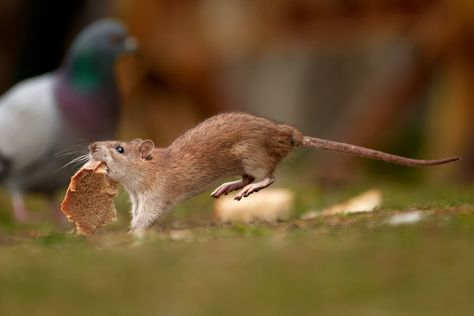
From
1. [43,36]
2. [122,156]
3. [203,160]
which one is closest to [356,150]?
[203,160]

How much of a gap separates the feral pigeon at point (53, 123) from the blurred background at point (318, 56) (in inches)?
104

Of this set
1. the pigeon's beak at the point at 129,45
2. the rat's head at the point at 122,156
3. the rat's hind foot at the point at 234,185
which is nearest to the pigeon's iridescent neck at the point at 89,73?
the pigeon's beak at the point at 129,45

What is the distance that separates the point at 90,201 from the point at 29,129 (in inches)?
121

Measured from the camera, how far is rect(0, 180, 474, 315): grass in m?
3.65

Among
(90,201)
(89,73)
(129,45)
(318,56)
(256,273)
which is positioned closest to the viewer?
→ (256,273)

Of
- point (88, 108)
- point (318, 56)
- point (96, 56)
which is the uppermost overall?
point (96, 56)

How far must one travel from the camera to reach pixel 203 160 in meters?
5.79

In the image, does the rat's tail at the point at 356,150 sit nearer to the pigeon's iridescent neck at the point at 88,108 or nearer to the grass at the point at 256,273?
the grass at the point at 256,273

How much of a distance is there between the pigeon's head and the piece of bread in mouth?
3083mm

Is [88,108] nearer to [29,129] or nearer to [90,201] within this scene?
[29,129]

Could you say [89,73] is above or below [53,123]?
above

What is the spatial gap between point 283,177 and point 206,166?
5767 mm

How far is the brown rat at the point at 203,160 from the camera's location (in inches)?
226

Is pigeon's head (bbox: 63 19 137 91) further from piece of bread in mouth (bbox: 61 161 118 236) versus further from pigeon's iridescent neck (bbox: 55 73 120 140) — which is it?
piece of bread in mouth (bbox: 61 161 118 236)
